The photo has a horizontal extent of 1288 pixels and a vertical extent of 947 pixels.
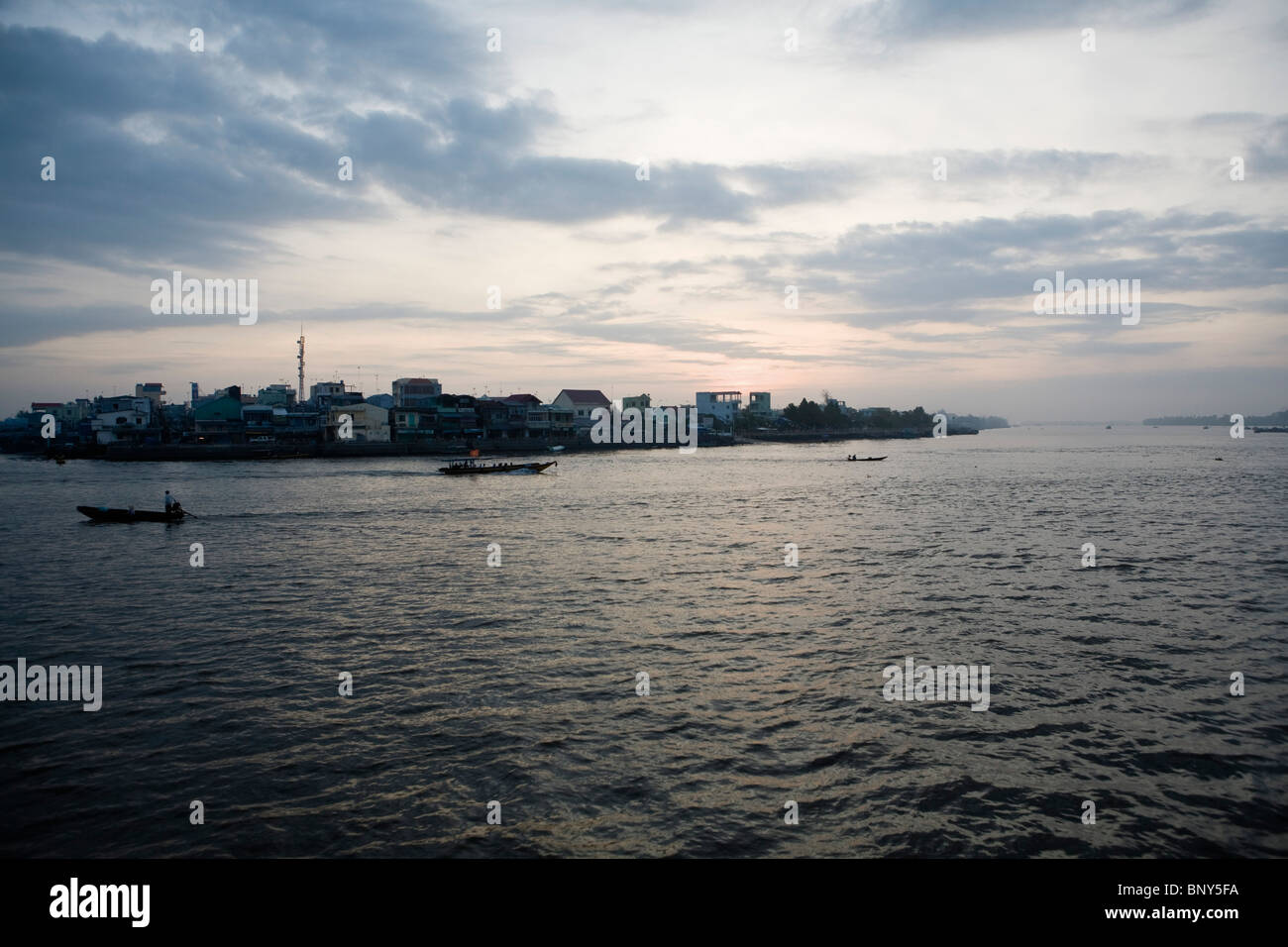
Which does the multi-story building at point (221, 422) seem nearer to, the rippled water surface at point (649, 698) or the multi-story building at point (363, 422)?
the multi-story building at point (363, 422)

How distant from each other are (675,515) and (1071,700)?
98.6 ft

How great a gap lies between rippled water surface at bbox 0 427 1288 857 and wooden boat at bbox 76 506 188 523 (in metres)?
5.38

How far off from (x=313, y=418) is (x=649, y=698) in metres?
108

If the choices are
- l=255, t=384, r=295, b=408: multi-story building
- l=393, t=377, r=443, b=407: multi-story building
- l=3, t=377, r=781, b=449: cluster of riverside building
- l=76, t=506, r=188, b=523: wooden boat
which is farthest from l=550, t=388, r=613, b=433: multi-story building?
l=76, t=506, r=188, b=523: wooden boat

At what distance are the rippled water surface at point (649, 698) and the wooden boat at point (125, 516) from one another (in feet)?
17.6

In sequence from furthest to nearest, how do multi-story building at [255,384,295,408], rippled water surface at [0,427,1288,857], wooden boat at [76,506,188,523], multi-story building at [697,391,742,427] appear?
multi-story building at [697,391,742,427] < multi-story building at [255,384,295,408] < wooden boat at [76,506,188,523] < rippled water surface at [0,427,1288,857]

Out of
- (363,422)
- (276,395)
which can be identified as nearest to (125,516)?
(363,422)

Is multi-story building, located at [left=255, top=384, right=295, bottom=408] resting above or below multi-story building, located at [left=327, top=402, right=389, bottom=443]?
above

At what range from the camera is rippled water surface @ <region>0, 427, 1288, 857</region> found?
30.5 ft

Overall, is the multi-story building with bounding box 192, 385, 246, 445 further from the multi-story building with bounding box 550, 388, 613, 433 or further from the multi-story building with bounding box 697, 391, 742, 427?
the multi-story building with bounding box 697, 391, 742, 427

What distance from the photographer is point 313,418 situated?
4272 inches

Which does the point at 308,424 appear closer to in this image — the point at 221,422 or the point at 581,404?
the point at 221,422

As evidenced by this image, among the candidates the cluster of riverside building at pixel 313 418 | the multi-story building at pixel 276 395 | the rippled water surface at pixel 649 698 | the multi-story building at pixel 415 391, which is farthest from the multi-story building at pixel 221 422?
the rippled water surface at pixel 649 698

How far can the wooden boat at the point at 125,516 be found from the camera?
127ft
